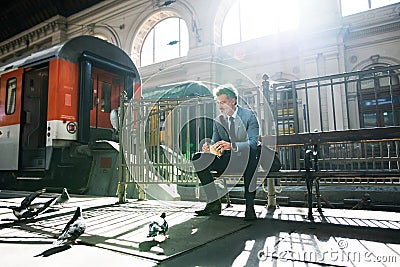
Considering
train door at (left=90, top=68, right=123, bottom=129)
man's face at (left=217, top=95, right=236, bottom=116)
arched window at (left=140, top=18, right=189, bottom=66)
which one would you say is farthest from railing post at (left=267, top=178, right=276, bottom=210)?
arched window at (left=140, top=18, right=189, bottom=66)

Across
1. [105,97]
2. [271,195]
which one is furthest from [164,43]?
[271,195]

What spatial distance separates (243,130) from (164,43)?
12526mm

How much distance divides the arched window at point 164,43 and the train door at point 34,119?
7.74 m

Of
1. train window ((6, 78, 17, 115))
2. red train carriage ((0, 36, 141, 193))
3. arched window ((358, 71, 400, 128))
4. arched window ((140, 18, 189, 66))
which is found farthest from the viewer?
arched window ((140, 18, 189, 66))

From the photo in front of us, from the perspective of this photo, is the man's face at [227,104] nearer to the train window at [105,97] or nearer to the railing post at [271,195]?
the railing post at [271,195]

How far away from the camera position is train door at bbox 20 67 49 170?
6.57m

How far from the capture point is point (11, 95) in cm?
714

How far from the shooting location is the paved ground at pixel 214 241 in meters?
1.86

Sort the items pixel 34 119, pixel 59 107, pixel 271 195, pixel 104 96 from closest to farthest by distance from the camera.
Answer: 1. pixel 271 195
2. pixel 59 107
3. pixel 34 119
4. pixel 104 96

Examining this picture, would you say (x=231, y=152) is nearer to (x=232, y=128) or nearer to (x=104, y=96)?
(x=232, y=128)

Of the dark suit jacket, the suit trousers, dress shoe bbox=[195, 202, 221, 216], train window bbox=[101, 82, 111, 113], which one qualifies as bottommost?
dress shoe bbox=[195, 202, 221, 216]

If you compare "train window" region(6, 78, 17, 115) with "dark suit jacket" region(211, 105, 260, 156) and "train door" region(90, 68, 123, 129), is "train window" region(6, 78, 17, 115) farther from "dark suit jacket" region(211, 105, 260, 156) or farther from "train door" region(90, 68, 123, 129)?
"dark suit jacket" region(211, 105, 260, 156)

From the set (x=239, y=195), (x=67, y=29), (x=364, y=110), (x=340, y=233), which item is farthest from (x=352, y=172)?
(x=67, y=29)

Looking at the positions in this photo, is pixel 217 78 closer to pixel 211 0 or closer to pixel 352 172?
pixel 211 0
